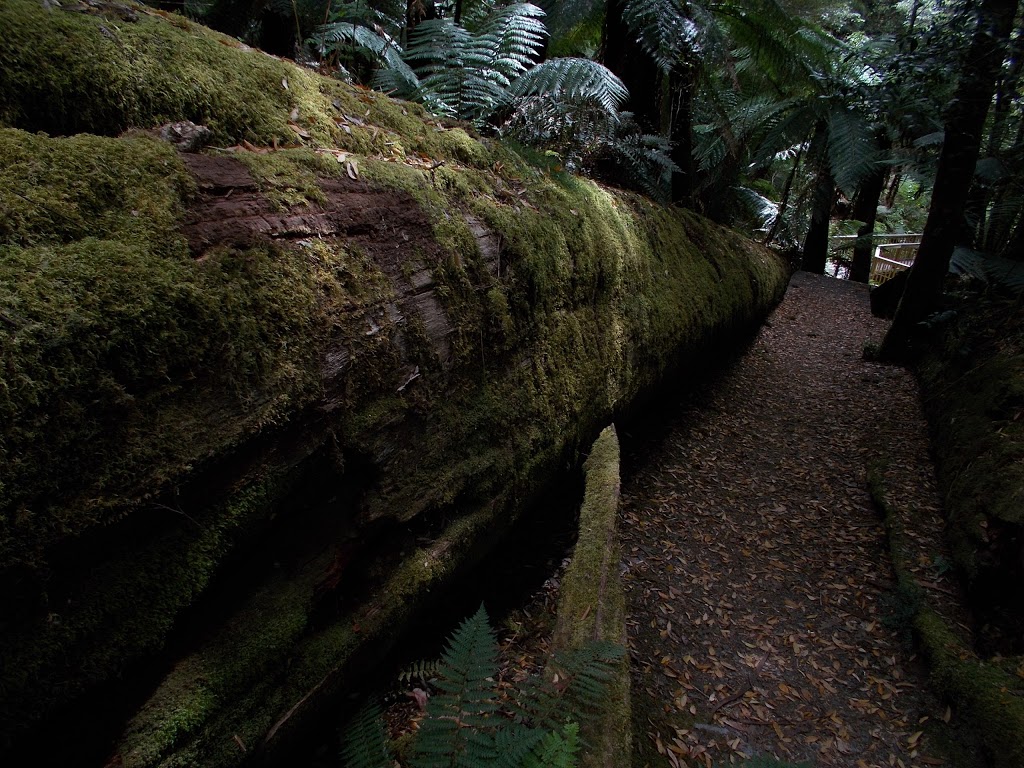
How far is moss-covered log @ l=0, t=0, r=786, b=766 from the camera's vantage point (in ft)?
3.53

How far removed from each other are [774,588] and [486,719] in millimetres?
2801

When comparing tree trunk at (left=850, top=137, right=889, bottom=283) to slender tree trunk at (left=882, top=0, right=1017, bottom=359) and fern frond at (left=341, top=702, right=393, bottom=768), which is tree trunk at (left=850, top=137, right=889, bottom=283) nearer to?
slender tree trunk at (left=882, top=0, right=1017, bottom=359)

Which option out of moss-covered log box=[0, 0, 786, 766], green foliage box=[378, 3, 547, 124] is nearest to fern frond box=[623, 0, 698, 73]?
green foliage box=[378, 3, 547, 124]

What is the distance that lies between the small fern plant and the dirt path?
3.35 feet

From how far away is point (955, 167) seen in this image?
19.6ft

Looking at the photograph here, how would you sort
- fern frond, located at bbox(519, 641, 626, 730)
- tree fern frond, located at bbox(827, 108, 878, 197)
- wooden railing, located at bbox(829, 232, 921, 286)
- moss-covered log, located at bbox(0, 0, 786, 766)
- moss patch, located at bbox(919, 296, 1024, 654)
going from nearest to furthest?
1. moss-covered log, located at bbox(0, 0, 786, 766)
2. fern frond, located at bbox(519, 641, 626, 730)
3. moss patch, located at bbox(919, 296, 1024, 654)
4. tree fern frond, located at bbox(827, 108, 878, 197)
5. wooden railing, located at bbox(829, 232, 921, 286)

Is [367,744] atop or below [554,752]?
below

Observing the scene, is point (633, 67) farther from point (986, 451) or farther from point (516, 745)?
point (516, 745)

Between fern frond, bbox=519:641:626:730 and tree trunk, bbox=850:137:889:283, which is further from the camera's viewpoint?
tree trunk, bbox=850:137:889:283

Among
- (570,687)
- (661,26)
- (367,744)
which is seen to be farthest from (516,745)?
(661,26)

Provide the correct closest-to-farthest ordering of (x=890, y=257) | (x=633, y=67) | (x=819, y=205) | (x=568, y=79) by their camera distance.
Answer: (x=568, y=79) → (x=633, y=67) → (x=819, y=205) → (x=890, y=257)

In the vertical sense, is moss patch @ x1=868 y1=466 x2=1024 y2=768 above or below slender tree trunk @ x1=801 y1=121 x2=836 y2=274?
below

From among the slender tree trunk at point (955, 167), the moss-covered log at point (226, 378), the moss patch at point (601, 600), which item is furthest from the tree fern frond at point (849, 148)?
the moss-covered log at point (226, 378)

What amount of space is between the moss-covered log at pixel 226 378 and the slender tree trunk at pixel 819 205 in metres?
10.9
